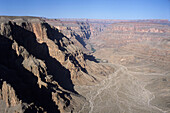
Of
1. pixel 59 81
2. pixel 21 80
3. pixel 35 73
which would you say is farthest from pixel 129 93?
pixel 21 80

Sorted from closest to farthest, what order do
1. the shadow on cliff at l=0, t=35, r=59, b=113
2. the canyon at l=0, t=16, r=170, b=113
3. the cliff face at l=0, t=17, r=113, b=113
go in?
the cliff face at l=0, t=17, r=113, b=113, the shadow on cliff at l=0, t=35, r=59, b=113, the canyon at l=0, t=16, r=170, b=113

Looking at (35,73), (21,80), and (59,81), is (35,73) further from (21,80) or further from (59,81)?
(59,81)

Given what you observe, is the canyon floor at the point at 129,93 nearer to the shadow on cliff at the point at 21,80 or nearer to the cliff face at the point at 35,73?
the cliff face at the point at 35,73

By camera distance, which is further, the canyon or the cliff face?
the canyon

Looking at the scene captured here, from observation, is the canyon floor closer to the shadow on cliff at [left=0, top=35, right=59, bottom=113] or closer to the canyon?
the canyon

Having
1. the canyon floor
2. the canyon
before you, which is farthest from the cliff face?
the canyon floor

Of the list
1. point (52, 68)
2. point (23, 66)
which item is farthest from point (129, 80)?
point (23, 66)
